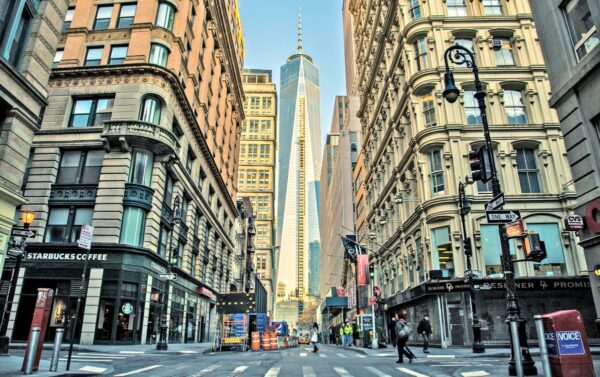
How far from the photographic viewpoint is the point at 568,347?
805 cm

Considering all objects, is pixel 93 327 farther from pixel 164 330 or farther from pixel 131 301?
pixel 164 330

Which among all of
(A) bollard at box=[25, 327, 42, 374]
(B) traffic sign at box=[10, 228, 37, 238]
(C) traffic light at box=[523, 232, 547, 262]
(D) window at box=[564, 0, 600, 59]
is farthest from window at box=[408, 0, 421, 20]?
(A) bollard at box=[25, 327, 42, 374]

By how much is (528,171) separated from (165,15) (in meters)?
29.2

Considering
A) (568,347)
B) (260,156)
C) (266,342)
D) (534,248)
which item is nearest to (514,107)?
(534,248)

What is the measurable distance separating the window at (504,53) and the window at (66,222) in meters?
30.8

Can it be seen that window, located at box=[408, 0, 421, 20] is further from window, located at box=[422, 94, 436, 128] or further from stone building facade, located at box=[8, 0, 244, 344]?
stone building facade, located at box=[8, 0, 244, 344]

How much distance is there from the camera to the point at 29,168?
95.0 feet

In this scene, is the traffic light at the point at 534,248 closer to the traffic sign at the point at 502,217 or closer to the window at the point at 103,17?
the traffic sign at the point at 502,217

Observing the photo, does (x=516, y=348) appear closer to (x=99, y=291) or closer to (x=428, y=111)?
(x=99, y=291)

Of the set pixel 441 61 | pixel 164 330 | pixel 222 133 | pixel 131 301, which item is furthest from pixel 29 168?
pixel 441 61

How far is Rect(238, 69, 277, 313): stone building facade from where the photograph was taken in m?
130

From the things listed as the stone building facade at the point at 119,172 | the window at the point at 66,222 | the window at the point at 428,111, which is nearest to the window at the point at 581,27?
the window at the point at 428,111

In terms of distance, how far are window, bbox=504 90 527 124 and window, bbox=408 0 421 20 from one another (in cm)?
955

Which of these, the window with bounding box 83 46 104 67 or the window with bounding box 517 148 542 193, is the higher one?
the window with bounding box 83 46 104 67
